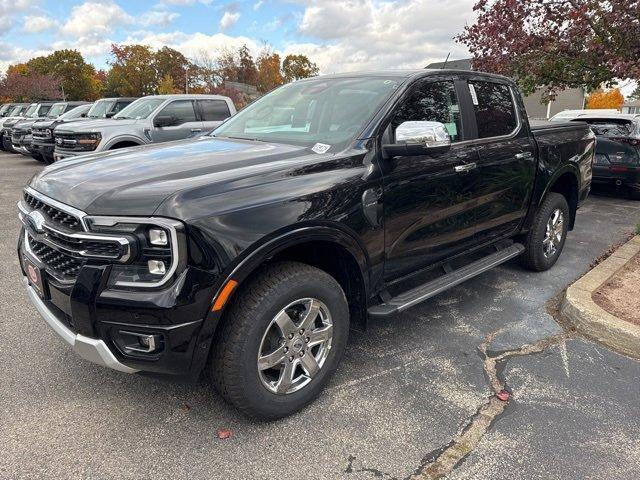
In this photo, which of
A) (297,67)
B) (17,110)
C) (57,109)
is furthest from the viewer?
(297,67)

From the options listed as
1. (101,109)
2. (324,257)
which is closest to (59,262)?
(324,257)

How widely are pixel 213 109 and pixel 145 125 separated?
1573mm

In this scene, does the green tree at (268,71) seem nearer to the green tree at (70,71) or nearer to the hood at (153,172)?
the green tree at (70,71)

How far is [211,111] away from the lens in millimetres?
10477

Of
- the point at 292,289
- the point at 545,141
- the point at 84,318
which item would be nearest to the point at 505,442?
the point at 292,289

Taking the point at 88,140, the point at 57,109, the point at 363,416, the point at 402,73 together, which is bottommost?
the point at 363,416

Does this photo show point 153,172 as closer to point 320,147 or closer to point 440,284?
point 320,147

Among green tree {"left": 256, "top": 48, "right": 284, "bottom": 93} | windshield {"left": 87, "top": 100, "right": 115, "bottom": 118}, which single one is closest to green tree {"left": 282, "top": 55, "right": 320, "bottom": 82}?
green tree {"left": 256, "top": 48, "right": 284, "bottom": 93}

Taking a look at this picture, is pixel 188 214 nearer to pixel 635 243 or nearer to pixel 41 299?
pixel 41 299

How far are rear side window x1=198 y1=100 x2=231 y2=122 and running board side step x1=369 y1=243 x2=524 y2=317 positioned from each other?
25.1 ft

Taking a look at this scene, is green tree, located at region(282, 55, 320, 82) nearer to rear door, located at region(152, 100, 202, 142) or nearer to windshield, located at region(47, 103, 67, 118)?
windshield, located at region(47, 103, 67, 118)

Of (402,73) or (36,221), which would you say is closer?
(36,221)

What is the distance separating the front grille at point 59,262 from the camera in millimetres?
2314

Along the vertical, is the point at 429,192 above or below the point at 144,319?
above
